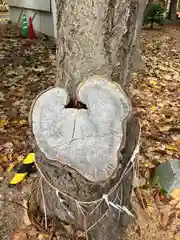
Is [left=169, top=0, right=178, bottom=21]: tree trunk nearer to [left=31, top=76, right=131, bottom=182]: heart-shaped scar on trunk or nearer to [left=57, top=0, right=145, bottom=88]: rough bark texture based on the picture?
[left=57, top=0, right=145, bottom=88]: rough bark texture

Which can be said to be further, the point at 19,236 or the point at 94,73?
the point at 19,236

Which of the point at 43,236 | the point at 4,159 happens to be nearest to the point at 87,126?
the point at 43,236

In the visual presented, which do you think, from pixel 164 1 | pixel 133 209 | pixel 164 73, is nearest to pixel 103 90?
pixel 133 209

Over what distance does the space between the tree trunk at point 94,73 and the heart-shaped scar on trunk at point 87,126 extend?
0.15ft

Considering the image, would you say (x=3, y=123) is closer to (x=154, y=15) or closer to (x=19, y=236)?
(x=19, y=236)

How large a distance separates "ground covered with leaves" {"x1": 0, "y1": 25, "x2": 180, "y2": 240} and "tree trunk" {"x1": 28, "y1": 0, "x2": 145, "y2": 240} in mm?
238

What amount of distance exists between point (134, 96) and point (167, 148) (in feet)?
4.22

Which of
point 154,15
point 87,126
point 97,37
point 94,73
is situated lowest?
point 154,15

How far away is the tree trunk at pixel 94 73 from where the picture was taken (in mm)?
1411

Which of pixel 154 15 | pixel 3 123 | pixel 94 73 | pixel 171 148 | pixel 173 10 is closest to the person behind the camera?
pixel 94 73

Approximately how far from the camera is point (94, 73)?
4.98 ft

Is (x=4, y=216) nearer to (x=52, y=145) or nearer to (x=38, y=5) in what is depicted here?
(x=52, y=145)

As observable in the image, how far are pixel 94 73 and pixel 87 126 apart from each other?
11.0 inches

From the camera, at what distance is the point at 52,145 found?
144cm
